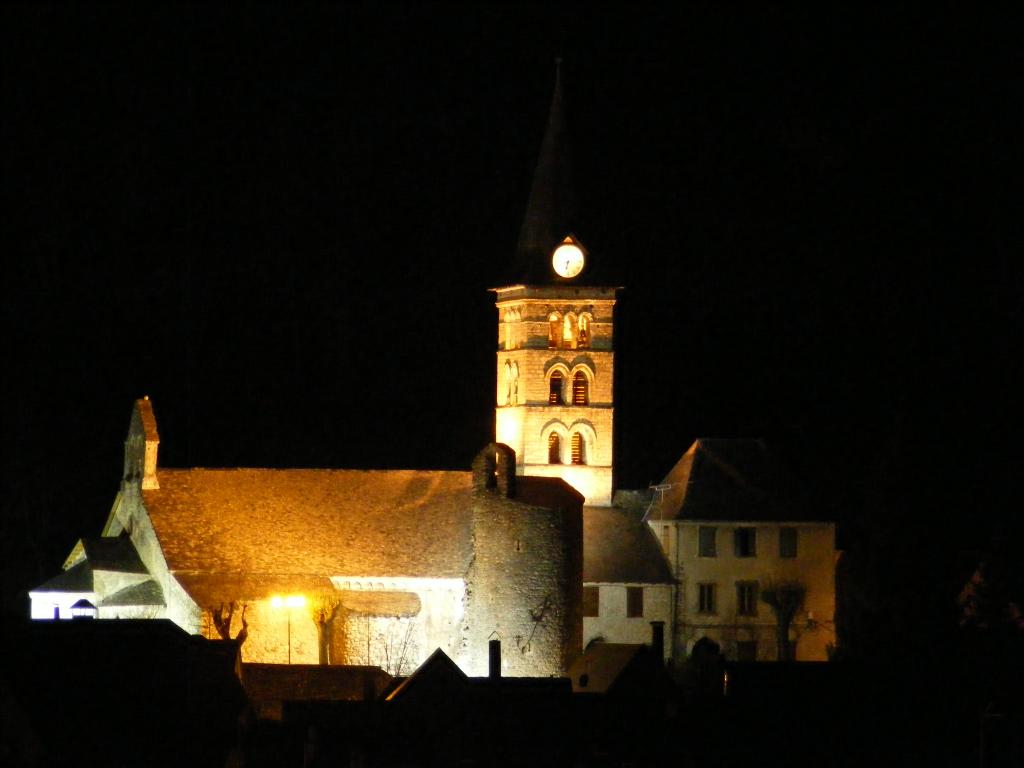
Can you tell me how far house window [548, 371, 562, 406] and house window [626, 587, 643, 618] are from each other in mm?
7428

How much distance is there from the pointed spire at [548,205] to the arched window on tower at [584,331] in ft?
5.23

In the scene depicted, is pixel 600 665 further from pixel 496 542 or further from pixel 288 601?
pixel 288 601

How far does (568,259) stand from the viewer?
276 ft

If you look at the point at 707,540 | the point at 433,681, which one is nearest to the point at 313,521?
the point at 707,540

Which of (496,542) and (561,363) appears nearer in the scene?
(496,542)

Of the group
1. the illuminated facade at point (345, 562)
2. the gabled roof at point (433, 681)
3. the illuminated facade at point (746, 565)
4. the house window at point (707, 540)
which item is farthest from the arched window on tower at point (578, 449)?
the gabled roof at point (433, 681)

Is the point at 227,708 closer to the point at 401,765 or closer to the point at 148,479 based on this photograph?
the point at 401,765

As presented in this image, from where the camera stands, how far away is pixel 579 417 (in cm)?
8412

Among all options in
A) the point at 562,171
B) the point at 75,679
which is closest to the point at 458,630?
the point at 562,171

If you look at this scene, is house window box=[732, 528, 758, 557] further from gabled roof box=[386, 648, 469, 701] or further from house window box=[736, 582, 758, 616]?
gabled roof box=[386, 648, 469, 701]

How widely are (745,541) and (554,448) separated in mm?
7182

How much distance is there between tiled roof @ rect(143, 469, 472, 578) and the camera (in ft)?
247

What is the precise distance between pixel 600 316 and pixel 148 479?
50.8 ft

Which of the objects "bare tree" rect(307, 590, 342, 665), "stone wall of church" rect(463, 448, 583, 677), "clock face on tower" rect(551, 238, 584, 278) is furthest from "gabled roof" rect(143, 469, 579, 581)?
"clock face on tower" rect(551, 238, 584, 278)
